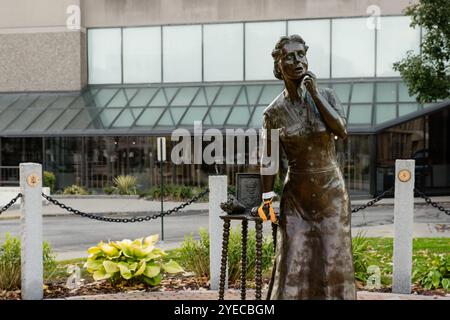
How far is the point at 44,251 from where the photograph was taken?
834 centimetres

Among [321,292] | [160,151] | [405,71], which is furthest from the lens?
[405,71]

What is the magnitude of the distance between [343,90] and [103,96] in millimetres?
11315

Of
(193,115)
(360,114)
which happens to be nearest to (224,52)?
(193,115)

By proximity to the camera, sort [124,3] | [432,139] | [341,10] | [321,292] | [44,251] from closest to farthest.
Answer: [321,292] < [44,251] < [432,139] < [341,10] < [124,3]

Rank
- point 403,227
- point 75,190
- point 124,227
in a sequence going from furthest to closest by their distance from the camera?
1. point 75,190
2. point 124,227
3. point 403,227

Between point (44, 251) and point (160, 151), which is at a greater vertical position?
point (160, 151)

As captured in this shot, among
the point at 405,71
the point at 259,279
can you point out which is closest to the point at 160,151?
the point at 405,71

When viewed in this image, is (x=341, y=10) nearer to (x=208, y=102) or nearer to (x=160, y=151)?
(x=208, y=102)

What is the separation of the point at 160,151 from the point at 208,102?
31.3 ft

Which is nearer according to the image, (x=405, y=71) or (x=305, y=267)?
(x=305, y=267)

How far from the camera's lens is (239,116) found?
25.5 meters

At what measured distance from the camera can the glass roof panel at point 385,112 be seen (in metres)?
24.1

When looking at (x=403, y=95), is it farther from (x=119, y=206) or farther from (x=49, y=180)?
(x=49, y=180)

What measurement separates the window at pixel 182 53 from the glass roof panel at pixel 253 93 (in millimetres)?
2642
